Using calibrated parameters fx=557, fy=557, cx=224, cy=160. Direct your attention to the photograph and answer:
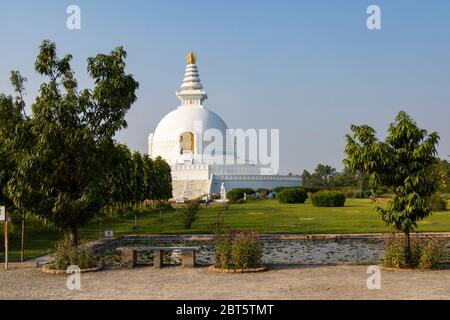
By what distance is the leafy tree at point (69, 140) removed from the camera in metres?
14.3

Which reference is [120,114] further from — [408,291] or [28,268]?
[408,291]

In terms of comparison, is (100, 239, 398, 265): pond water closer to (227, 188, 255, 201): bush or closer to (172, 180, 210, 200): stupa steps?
(227, 188, 255, 201): bush

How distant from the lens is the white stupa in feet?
241

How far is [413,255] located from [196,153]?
6954cm

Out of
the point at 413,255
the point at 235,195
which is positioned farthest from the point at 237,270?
the point at 235,195

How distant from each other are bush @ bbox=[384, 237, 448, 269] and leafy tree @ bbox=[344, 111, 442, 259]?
22 centimetres

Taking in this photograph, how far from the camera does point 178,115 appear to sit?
83812 mm

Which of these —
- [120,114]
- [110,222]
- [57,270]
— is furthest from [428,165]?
[110,222]

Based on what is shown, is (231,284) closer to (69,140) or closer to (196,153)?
(69,140)

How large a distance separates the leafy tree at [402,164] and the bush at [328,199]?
105 feet

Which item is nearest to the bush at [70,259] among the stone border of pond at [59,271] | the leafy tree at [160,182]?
the stone border of pond at [59,271]

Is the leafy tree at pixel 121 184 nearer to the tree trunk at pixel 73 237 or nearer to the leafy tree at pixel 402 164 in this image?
the tree trunk at pixel 73 237

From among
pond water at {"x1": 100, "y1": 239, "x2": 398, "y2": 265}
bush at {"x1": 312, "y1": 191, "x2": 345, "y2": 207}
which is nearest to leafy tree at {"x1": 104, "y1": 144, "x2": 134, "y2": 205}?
pond water at {"x1": 100, "y1": 239, "x2": 398, "y2": 265}
